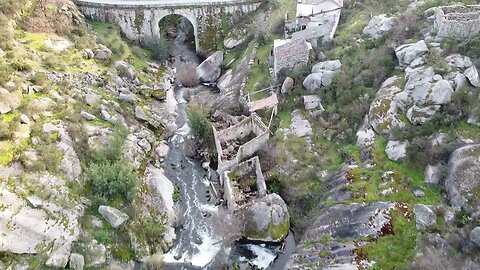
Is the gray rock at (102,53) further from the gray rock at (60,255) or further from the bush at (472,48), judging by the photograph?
the bush at (472,48)

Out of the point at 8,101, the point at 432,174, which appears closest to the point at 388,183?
the point at 432,174

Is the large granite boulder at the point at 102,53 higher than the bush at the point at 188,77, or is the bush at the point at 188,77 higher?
the large granite boulder at the point at 102,53

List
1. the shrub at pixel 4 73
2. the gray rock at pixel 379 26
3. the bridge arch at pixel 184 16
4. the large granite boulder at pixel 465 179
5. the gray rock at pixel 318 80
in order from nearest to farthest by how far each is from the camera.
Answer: the large granite boulder at pixel 465 179
the shrub at pixel 4 73
the gray rock at pixel 318 80
the gray rock at pixel 379 26
the bridge arch at pixel 184 16

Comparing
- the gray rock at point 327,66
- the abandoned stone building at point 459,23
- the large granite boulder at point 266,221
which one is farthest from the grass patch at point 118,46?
the abandoned stone building at point 459,23

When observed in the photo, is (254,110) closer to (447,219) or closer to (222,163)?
(222,163)

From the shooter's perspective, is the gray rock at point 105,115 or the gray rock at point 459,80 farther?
the gray rock at point 105,115

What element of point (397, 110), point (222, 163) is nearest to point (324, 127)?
point (397, 110)

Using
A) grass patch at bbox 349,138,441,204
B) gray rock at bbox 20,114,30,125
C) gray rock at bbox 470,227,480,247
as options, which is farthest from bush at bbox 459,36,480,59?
gray rock at bbox 20,114,30,125

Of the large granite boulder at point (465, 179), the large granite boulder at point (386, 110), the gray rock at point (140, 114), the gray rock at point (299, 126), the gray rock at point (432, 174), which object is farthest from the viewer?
the gray rock at point (140, 114)
